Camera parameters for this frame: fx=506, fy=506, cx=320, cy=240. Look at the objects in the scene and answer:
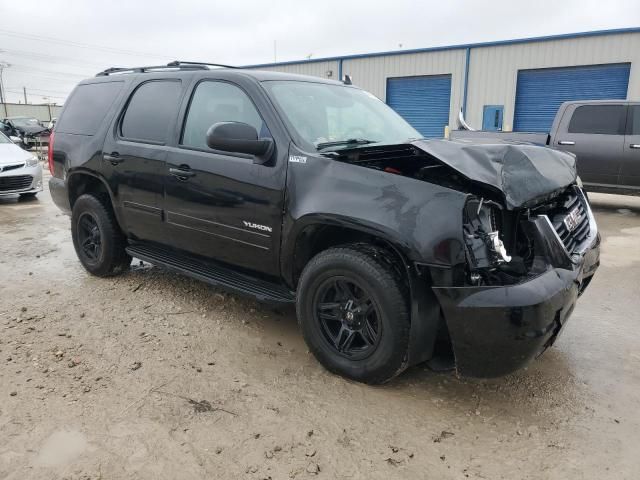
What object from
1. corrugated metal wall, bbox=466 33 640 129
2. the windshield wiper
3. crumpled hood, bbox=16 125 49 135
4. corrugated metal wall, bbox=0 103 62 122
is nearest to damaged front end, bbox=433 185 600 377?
the windshield wiper

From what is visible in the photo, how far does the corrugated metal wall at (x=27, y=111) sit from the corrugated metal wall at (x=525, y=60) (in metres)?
36.2

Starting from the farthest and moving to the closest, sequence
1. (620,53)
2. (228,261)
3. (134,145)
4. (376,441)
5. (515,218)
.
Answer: (620,53), (134,145), (228,261), (515,218), (376,441)

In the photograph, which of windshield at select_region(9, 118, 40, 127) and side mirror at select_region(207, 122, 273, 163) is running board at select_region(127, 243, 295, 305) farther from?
windshield at select_region(9, 118, 40, 127)

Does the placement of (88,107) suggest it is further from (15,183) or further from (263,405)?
(15,183)

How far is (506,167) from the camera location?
274 centimetres

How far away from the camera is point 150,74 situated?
436cm

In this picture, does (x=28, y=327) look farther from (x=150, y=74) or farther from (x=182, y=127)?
(x=150, y=74)

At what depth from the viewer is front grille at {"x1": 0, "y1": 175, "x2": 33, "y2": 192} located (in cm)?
952

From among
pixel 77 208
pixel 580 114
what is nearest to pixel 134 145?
pixel 77 208

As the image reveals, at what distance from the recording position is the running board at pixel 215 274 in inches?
133

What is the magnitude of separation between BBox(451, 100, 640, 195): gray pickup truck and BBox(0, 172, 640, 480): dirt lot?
5.71m

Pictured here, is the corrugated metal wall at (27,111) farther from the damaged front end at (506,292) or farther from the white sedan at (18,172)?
the damaged front end at (506,292)

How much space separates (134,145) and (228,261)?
139 cm

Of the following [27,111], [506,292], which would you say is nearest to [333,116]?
[506,292]
